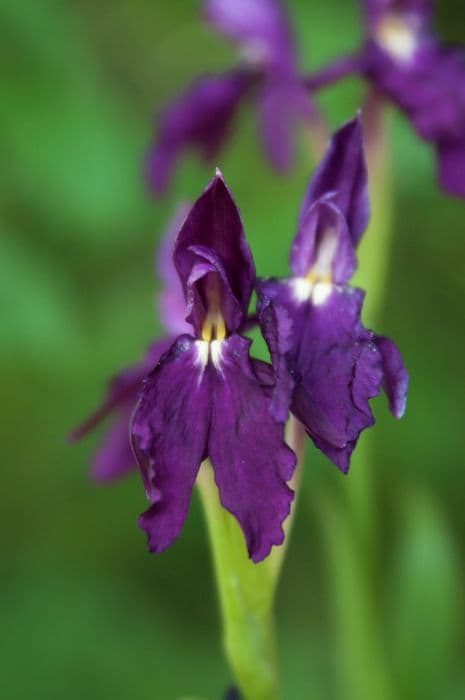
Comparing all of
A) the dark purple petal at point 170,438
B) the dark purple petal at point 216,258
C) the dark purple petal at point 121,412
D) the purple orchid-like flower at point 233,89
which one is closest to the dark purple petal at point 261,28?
the purple orchid-like flower at point 233,89

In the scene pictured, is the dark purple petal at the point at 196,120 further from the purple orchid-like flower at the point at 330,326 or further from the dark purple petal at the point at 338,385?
the dark purple petal at the point at 338,385

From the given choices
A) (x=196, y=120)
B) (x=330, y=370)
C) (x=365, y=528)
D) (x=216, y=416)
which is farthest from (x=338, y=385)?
(x=196, y=120)

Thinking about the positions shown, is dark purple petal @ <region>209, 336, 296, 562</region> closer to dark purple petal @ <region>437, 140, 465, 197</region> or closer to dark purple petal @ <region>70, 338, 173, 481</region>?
dark purple petal @ <region>70, 338, 173, 481</region>

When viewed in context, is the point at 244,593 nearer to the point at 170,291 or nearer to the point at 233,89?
the point at 170,291

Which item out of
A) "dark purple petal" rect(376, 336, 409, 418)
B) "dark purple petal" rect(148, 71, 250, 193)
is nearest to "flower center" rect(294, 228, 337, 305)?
"dark purple petal" rect(376, 336, 409, 418)

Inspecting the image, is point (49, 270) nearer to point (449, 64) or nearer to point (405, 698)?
point (449, 64)

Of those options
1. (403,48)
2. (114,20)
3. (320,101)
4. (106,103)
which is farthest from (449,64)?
(114,20)
